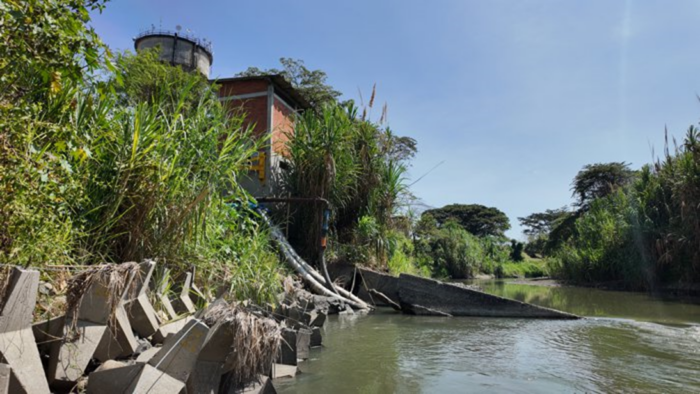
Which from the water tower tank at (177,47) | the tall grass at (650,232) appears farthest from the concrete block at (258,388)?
the water tower tank at (177,47)

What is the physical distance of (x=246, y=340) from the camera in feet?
8.38

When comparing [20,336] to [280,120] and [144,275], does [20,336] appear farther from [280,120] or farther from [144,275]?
[280,120]

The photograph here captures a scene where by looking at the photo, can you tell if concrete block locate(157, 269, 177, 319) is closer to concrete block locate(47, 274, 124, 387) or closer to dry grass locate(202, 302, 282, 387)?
dry grass locate(202, 302, 282, 387)

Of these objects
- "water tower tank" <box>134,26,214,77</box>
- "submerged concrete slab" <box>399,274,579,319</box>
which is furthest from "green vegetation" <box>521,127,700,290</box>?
"water tower tank" <box>134,26,214,77</box>

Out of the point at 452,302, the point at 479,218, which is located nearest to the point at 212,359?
the point at 452,302

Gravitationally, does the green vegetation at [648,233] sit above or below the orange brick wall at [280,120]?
below

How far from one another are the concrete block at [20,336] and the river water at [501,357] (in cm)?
169

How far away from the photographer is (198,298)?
3.78 meters

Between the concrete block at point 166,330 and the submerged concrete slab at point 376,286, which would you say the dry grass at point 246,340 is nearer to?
the concrete block at point 166,330

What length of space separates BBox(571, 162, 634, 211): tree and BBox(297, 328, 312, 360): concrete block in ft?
114

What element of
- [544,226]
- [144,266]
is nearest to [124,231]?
[144,266]

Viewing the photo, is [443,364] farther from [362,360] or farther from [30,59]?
[30,59]

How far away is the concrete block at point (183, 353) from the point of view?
229 centimetres

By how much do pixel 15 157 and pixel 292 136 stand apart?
7.83 m
